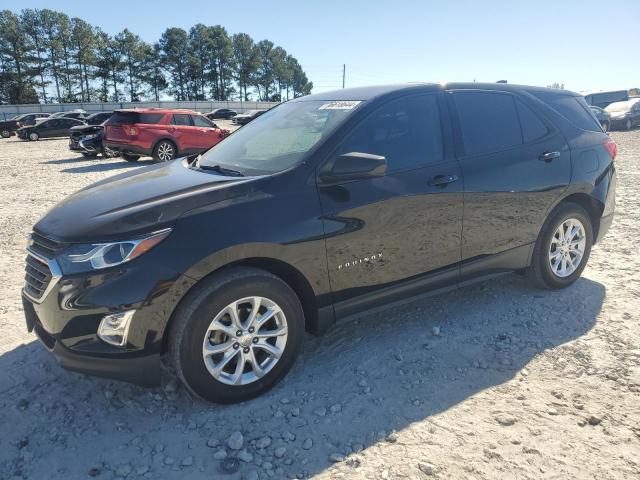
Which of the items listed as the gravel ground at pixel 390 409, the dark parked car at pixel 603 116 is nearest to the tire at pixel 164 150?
the gravel ground at pixel 390 409

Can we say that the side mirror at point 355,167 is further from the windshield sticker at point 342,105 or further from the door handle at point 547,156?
the door handle at point 547,156

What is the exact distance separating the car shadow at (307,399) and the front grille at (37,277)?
69 centimetres

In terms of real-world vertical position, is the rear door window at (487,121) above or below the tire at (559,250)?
above

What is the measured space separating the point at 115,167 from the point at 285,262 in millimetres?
13004

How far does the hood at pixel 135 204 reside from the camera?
2.58 m

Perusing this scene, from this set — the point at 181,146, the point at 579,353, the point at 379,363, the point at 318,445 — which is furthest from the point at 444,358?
the point at 181,146

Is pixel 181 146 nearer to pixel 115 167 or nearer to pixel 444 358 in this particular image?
pixel 115 167

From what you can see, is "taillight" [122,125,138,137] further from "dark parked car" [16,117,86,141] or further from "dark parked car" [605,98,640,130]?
"dark parked car" [605,98,640,130]

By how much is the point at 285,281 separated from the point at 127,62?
3230 inches

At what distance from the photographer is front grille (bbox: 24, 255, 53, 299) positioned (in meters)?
2.63

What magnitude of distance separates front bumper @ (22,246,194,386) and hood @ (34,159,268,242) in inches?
8.6

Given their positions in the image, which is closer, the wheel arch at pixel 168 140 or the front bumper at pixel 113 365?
the front bumper at pixel 113 365

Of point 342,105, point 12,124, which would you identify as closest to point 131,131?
point 342,105

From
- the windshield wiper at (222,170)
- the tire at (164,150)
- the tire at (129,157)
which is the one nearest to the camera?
the windshield wiper at (222,170)
